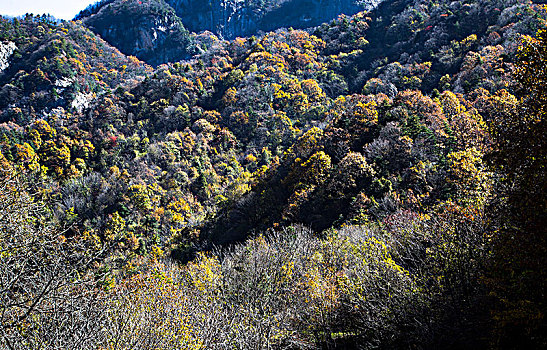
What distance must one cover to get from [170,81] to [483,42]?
207 ft

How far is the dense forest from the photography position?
295 inches

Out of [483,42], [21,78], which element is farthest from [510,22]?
[21,78]

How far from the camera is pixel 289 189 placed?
36.6 m

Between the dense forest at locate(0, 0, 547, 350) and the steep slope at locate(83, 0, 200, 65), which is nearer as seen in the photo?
the dense forest at locate(0, 0, 547, 350)

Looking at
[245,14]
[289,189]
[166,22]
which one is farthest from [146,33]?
[289,189]

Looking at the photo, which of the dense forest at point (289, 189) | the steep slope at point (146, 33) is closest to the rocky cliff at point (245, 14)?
the steep slope at point (146, 33)

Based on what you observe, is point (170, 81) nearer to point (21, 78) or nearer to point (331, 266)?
point (21, 78)

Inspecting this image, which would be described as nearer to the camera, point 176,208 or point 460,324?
point 460,324

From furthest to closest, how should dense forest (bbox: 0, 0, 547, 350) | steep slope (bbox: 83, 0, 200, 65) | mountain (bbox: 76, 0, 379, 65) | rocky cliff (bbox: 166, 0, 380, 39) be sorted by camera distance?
rocky cliff (bbox: 166, 0, 380, 39), steep slope (bbox: 83, 0, 200, 65), mountain (bbox: 76, 0, 379, 65), dense forest (bbox: 0, 0, 547, 350)

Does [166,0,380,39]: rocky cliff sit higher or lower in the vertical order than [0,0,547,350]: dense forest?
higher

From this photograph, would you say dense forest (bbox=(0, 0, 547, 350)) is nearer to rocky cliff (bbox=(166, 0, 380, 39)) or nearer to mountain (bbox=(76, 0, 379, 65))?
mountain (bbox=(76, 0, 379, 65))

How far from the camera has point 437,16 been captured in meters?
66.4

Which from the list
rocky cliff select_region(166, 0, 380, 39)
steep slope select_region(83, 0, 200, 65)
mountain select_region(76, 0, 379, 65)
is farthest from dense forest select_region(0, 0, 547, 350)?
rocky cliff select_region(166, 0, 380, 39)

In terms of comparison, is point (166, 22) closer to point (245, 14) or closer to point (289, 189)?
point (245, 14)
